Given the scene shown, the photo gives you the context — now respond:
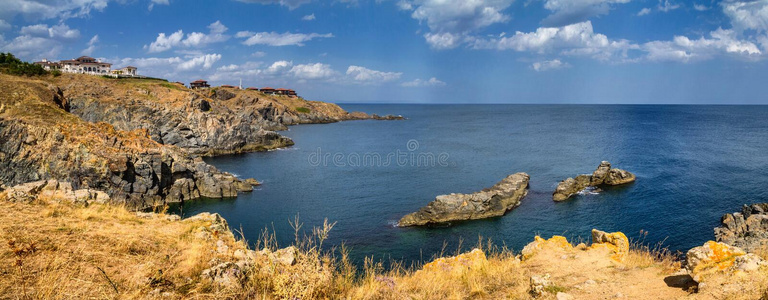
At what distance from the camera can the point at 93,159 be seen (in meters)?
37.6

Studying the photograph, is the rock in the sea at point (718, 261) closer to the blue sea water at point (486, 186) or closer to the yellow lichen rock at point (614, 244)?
the yellow lichen rock at point (614, 244)

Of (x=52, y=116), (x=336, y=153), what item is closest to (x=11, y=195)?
(x=52, y=116)

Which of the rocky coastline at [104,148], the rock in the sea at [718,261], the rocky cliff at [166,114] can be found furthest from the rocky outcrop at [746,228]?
the rocky cliff at [166,114]

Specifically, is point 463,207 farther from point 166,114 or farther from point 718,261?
point 166,114

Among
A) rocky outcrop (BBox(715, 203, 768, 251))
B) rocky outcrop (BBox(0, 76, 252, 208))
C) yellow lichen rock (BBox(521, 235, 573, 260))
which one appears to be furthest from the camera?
rocky outcrop (BBox(0, 76, 252, 208))

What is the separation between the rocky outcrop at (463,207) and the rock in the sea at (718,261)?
90.9 feet

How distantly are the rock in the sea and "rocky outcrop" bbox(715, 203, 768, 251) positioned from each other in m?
19.4

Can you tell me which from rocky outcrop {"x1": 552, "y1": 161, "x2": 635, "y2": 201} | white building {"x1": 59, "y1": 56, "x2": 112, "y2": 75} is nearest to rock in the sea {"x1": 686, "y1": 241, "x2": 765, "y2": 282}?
rocky outcrop {"x1": 552, "y1": 161, "x2": 635, "y2": 201}

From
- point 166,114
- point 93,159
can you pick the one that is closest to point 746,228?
point 93,159

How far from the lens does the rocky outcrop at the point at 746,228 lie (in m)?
23.1

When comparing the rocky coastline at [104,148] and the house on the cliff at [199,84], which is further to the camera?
the house on the cliff at [199,84]

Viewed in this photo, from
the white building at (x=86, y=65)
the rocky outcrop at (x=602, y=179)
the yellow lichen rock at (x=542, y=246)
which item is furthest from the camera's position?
the white building at (x=86, y=65)

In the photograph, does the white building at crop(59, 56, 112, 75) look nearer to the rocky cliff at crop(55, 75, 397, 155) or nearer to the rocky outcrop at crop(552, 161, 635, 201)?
the rocky cliff at crop(55, 75, 397, 155)

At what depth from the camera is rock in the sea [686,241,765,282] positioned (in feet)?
23.3
